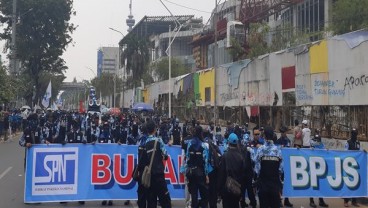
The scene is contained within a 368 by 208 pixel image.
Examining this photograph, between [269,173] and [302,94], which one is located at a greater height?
[302,94]

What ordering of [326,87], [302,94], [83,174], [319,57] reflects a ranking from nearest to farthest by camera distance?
[83,174] < [326,87] < [319,57] < [302,94]

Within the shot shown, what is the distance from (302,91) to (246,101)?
8.38 metres

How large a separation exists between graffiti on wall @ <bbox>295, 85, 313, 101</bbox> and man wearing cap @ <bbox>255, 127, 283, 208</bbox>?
18149 millimetres

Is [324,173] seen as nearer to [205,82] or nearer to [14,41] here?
[205,82]

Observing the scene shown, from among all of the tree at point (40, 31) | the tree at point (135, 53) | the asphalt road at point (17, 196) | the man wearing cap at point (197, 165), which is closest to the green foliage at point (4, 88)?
the tree at point (40, 31)

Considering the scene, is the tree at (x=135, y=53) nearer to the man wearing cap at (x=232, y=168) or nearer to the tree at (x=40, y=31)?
the tree at (x=40, y=31)

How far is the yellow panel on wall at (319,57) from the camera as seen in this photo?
984 inches

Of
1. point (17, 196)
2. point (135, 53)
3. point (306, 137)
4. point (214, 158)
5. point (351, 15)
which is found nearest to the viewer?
point (214, 158)

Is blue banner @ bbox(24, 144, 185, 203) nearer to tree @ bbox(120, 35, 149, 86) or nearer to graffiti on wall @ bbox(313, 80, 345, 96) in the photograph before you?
graffiti on wall @ bbox(313, 80, 345, 96)

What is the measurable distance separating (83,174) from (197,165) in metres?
3.03

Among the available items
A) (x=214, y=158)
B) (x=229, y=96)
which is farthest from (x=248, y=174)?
(x=229, y=96)

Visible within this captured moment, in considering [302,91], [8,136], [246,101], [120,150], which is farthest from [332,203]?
[8,136]

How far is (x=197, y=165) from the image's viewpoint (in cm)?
1003

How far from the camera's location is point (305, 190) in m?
12.1
